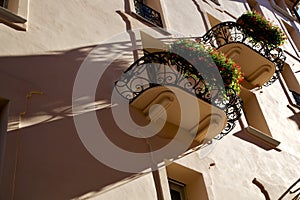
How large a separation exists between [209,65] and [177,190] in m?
2.07

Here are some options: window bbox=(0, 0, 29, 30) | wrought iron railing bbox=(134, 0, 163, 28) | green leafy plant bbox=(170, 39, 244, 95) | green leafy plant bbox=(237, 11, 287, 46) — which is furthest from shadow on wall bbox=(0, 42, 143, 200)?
green leafy plant bbox=(237, 11, 287, 46)

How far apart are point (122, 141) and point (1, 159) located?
6.00ft

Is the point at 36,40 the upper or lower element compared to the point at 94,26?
lower

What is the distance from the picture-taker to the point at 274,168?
816cm

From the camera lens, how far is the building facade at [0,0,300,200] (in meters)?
4.99

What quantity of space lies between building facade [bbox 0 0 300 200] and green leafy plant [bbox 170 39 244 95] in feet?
1.90

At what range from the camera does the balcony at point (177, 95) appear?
643 centimetres

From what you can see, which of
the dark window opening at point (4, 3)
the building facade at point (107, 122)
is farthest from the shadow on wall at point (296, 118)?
the dark window opening at point (4, 3)

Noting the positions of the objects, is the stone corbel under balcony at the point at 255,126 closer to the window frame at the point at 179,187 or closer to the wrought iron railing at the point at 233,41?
the wrought iron railing at the point at 233,41

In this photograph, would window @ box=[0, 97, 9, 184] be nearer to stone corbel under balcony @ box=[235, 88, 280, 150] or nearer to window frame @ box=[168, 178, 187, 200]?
window frame @ box=[168, 178, 187, 200]

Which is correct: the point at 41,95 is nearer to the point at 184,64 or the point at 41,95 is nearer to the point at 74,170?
the point at 74,170

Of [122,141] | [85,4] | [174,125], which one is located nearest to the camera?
[122,141]

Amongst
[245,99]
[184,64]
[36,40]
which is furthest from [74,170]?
[245,99]

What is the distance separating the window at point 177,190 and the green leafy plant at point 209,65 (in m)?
1.59
